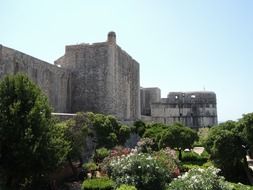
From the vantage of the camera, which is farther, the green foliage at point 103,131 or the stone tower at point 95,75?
the stone tower at point 95,75

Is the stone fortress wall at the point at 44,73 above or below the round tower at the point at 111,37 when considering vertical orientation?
below

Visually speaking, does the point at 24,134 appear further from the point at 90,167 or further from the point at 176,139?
the point at 176,139

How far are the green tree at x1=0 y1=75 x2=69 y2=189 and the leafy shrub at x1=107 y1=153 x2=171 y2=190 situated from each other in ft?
6.78

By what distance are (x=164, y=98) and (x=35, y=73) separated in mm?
34455

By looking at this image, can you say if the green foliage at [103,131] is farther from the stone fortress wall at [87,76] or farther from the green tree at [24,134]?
the green tree at [24,134]

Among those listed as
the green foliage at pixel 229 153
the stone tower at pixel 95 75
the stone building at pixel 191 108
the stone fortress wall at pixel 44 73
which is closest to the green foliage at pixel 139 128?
the stone tower at pixel 95 75

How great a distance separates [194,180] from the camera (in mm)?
9727

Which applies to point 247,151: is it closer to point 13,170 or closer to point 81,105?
point 13,170

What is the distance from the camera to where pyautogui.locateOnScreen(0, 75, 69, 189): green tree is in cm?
1098

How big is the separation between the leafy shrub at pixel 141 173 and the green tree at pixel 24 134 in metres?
2.07

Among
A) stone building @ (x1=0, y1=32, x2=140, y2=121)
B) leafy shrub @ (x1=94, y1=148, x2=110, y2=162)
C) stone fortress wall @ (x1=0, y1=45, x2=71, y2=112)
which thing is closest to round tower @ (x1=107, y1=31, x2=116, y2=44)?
stone building @ (x1=0, y1=32, x2=140, y2=121)

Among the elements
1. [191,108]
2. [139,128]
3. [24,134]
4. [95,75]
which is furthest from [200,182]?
[191,108]

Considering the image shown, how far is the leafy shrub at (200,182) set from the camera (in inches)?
380

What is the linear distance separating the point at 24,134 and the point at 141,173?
3.68 m
